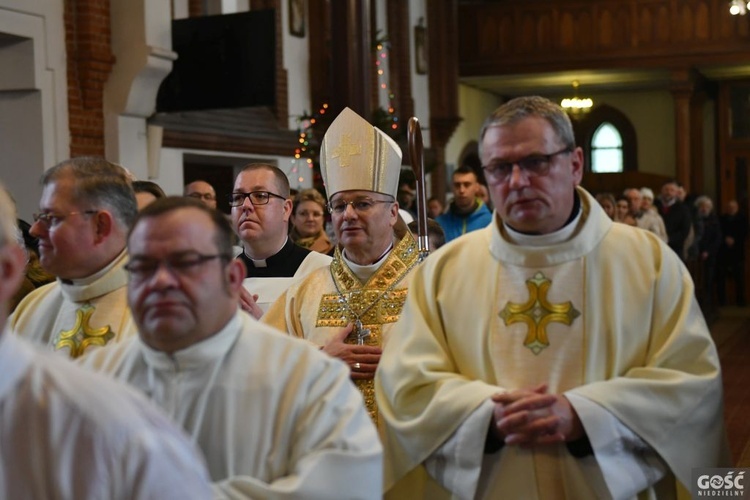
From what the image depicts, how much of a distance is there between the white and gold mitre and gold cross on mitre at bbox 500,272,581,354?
1203mm

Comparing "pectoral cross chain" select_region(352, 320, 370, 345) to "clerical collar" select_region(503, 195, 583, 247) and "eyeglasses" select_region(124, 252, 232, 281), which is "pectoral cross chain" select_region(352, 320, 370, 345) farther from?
"eyeglasses" select_region(124, 252, 232, 281)

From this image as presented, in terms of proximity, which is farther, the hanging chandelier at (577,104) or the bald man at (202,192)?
the hanging chandelier at (577,104)

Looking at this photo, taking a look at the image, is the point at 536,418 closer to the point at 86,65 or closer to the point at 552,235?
the point at 552,235

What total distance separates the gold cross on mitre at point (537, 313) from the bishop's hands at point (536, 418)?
0.74ft

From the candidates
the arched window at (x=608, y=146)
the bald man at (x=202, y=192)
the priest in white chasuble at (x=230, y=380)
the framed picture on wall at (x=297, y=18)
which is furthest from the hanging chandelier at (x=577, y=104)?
the priest in white chasuble at (x=230, y=380)

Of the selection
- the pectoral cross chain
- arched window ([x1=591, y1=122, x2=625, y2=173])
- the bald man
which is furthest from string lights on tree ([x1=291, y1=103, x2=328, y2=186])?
arched window ([x1=591, y1=122, x2=625, y2=173])

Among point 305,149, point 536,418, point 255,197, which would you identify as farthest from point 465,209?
point 536,418

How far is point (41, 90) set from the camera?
10125mm

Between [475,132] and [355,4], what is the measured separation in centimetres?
Answer: 1277

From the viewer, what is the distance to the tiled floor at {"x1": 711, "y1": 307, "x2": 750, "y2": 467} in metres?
7.40

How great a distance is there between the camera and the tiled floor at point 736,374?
740 centimetres

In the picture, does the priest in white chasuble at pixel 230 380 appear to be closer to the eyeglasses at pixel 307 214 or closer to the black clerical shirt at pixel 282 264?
the black clerical shirt at pixel 282 264

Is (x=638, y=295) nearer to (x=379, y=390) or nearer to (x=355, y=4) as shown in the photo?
(x=379, y=390)

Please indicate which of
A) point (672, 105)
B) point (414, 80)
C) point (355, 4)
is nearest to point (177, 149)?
point (355, 4)
